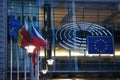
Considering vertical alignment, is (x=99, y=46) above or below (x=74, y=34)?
below

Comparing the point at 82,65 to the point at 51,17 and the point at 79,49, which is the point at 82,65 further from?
the point at 51,17

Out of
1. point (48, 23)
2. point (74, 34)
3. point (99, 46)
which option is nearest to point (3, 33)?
point (48, 23)

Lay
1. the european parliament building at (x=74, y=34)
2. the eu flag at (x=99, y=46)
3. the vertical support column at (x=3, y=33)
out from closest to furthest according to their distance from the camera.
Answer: the vertical support column at (x=3, y=33) < the european parliament building at (x=74, y=34) < the eu flag at (x=99, y=46)

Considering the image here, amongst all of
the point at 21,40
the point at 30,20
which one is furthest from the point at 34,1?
the point at 21,40

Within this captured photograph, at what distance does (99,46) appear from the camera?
54.2m

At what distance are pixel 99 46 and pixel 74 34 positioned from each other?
3.44m

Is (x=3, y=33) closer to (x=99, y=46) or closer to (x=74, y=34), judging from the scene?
(x=74, y=34)

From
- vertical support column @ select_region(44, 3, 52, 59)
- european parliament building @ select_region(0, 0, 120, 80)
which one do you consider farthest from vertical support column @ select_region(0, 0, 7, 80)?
vertical support column @ select_region(44, 3, 52, 59)

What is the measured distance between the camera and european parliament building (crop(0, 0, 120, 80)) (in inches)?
2114

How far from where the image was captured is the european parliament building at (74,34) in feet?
176

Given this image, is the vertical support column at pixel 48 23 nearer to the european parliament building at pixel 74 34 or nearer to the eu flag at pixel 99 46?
the european parliament building at pixel 74 34

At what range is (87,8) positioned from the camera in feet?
181

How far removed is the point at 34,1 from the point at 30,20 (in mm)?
2524

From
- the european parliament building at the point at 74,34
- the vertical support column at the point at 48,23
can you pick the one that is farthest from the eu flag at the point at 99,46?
the vertical support column at the point at 48,23
